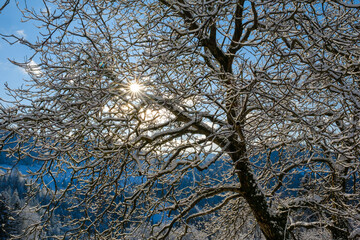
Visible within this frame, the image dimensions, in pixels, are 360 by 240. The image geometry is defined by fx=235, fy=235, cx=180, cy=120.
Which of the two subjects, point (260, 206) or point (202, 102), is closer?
point (202, 102)

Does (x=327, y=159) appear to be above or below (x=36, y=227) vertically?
below

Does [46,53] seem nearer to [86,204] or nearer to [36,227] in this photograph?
[86,204]

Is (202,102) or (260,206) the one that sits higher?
(202,102)

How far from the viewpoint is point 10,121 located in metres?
2.83

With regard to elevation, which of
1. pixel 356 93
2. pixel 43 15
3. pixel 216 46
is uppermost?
pixel 43 15

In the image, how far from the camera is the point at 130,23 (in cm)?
517

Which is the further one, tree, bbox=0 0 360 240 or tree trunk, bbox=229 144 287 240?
tree trunk, bbox=229 144 287 240

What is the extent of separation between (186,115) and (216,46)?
4.96 feet

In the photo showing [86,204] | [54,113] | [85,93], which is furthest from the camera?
[86,204]

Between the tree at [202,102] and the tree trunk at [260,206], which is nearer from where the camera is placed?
the tree at [202,102]

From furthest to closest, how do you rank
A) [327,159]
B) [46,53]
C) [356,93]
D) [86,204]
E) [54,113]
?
[327,159], [86,204], [46,53], [54,113], [356,93]

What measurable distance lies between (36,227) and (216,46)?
15.7 ft

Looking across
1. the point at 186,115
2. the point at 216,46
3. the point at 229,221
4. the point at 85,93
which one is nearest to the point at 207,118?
the point at 186,115

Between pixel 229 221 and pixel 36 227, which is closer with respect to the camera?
pixel 36 227
